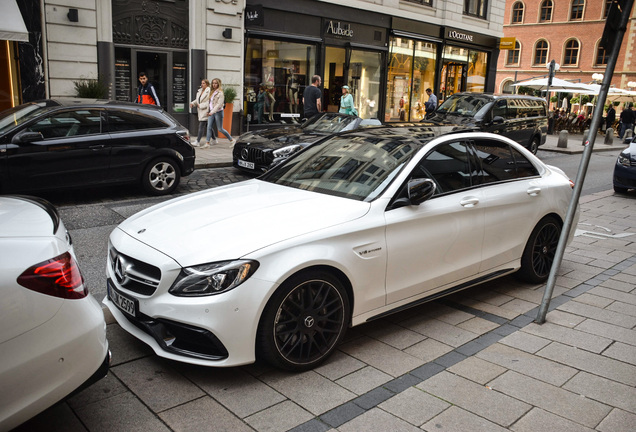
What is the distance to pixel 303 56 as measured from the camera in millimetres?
20859

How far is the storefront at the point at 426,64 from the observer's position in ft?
81.6

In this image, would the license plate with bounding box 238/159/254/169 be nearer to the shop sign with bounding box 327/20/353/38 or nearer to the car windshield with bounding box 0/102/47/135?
the car windshield with bounding box 0/102/47/135

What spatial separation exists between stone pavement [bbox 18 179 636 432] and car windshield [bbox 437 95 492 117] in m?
11.5

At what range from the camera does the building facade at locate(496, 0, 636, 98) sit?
54844mm

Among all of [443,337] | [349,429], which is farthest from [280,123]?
[349,429]

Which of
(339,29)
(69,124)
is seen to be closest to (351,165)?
(69,124)

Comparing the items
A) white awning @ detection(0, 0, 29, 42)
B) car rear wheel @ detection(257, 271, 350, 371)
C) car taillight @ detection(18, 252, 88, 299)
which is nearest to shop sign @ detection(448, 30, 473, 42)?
white awning @ detection(0, 0, 29, 42)

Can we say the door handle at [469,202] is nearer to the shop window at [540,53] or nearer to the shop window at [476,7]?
the shop window at [476,7]

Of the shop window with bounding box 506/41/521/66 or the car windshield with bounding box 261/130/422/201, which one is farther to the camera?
the shop window with bounding box 506/41/521/66

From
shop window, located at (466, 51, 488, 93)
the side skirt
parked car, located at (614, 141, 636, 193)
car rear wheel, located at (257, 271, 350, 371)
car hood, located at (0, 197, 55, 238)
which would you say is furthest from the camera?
shop window, located at (466, 51, 488, 93)

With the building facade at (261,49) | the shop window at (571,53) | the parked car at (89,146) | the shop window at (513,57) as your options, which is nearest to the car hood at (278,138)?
Answer: the parked car at (89,146)

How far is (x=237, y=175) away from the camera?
38.7 ft

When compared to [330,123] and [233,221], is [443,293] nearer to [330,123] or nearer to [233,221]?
[233,221]

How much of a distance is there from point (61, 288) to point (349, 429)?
1658mm
